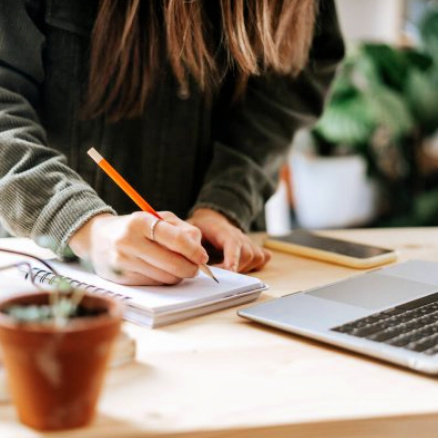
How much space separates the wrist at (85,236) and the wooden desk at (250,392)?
0.15 metres

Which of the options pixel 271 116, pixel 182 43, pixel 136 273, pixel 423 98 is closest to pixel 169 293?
pixel 136 273

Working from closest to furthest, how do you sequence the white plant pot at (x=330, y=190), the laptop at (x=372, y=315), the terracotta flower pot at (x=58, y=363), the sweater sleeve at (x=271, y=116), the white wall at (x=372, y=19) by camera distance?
the terracotta flower pot at (x=58, y=363)
the laptop at (x=372, y=315)
the sweater sleeve at (x=271, y=116)
the white plant pot at (x=330, y=190)
the white wall at (x=372, y=19)

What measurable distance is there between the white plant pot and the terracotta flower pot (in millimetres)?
2744

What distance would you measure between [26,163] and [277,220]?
2.53m

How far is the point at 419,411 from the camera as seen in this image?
1.84 feet

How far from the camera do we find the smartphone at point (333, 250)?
102cm

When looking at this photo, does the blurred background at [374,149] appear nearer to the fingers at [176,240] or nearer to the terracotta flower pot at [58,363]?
the fingers at [176,240]

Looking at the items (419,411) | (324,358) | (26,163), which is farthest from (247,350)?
(26,163)

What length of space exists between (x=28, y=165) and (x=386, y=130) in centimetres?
→ 259

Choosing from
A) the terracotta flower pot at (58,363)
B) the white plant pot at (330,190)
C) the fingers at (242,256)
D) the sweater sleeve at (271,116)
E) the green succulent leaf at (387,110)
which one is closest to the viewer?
the terracotta flower pot at (58,363)

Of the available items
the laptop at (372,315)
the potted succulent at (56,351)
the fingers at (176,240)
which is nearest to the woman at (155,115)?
the fingers at (176,240)

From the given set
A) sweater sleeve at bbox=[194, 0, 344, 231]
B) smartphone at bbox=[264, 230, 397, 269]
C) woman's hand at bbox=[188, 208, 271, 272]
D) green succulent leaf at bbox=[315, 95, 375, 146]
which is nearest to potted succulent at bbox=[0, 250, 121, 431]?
woman's hand at bbox=[188, 208, 271, 272]

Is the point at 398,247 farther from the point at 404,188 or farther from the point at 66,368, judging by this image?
the point at 404,188

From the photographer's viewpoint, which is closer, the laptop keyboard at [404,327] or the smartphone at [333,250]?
the laptop keyboard at [404,327]
